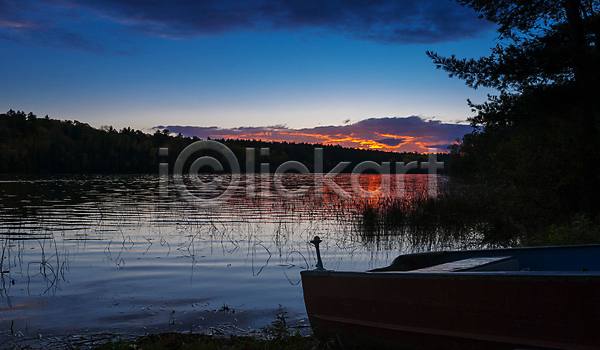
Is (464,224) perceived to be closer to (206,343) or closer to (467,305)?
(467,305)

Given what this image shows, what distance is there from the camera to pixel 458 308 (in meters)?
4.45

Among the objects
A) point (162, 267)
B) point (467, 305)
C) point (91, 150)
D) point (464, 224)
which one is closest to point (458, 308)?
point (467, 305)

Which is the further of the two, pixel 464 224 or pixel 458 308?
pixel 464 224

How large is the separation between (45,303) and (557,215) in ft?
43.5

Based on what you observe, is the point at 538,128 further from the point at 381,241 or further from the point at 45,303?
the point at 45,303

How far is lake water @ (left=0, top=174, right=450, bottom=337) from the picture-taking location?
6656mm

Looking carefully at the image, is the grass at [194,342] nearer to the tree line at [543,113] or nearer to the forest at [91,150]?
the tree line at [543,113]

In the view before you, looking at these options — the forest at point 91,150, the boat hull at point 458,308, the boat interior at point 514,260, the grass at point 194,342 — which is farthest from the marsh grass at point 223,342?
the forest at point 91,150

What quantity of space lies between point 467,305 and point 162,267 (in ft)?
25.4

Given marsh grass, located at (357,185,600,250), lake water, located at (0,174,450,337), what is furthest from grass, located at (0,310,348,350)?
marsh grass, located at (357,185,600,250)

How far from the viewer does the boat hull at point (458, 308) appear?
3914 millimetres

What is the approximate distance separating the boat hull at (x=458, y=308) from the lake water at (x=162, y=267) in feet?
5.30

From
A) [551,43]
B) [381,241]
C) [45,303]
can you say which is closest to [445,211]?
[381,241]

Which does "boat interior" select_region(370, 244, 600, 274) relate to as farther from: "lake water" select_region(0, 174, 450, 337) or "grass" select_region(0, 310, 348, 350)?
"lake water" select_region(0, 174, 450, 337)
